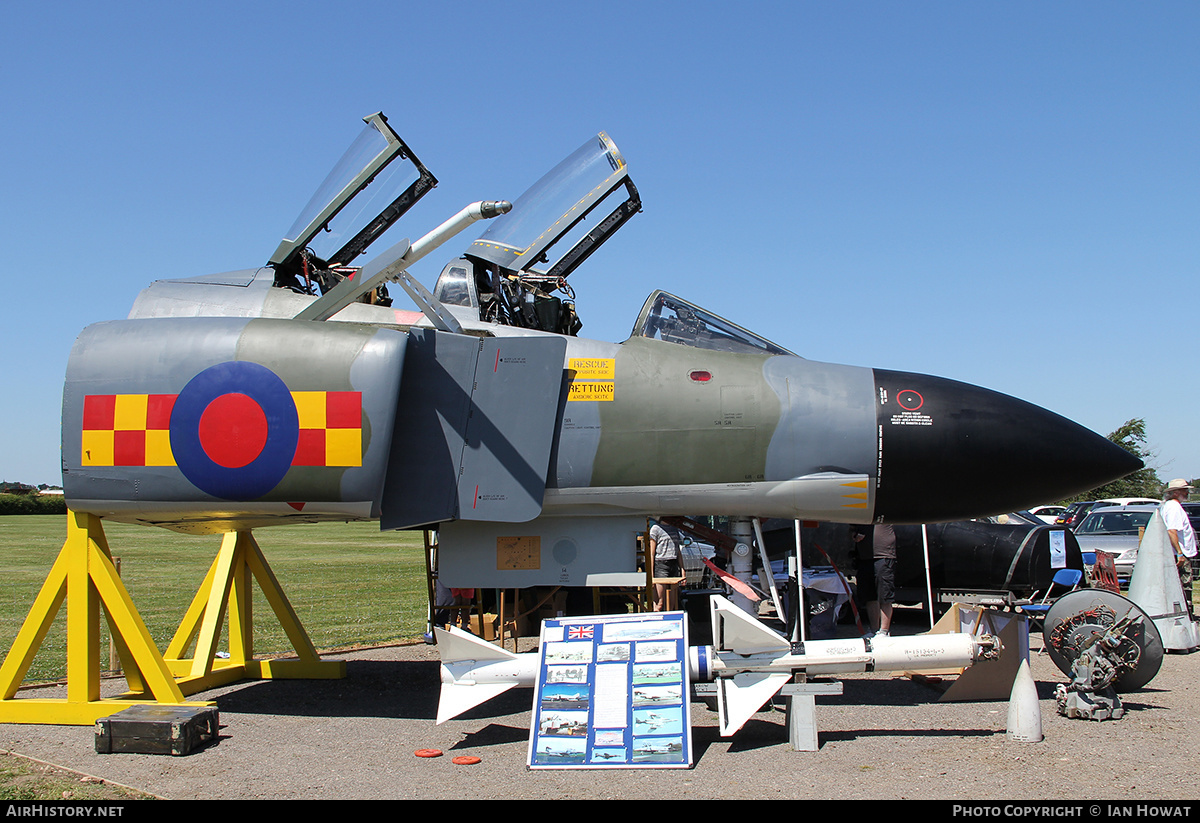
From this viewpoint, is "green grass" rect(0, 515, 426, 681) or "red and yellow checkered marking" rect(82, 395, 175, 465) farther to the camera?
"green grass" rect(0, 515, 426, 681)

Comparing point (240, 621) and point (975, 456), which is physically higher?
point (975, 456)

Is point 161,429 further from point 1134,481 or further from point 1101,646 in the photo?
point 1134,481

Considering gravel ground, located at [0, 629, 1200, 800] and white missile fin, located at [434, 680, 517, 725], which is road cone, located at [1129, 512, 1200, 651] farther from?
white missile fin, located at [434, 680, 517, 725]

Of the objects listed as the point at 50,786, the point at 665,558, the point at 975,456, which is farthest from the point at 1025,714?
the point at 665,558

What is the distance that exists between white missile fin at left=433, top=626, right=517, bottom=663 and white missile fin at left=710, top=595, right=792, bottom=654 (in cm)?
159

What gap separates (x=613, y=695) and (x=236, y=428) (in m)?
3.41

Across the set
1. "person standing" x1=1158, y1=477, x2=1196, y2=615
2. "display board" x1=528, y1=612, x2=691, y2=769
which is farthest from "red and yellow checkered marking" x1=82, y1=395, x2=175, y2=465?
"person standing" x1=1158, y1=477, x2=1196, y2=615

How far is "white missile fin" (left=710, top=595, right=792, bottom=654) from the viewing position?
6230 millimetres

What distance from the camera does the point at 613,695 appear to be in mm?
5934

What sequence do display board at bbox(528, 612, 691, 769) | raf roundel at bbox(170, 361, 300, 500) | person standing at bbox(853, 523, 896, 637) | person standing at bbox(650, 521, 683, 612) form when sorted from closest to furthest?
display board at bbox(528, 612, 691, 769)
raf roundel at bbox(170, 361, 300, 500)
person standing at bbox(853, 523, 896, 637)
person standing at bbox(650, 521, 683, 612)

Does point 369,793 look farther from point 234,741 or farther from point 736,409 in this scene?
point 736,409

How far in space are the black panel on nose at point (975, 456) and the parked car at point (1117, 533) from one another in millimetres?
12820

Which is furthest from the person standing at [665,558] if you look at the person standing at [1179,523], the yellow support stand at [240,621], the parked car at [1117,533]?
the parked car at [1117,533]

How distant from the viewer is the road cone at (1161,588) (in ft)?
31.4
